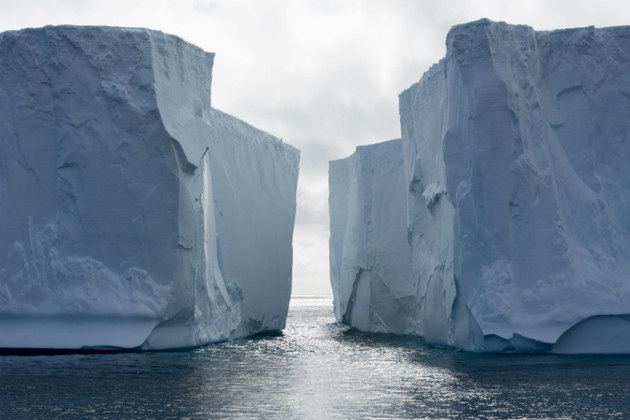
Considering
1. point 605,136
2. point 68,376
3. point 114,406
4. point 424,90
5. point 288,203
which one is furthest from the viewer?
point 288,203

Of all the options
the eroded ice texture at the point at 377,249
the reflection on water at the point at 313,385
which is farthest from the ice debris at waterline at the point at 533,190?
the eroded ice texture at the point at 377,249

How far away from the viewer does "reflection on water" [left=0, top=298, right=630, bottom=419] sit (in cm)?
754

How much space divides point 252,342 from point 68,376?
6542 mm

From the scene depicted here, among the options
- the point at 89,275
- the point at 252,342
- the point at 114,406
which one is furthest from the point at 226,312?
the point at 114,406

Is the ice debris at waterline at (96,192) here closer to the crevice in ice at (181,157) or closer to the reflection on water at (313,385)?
the crevice in ice at (181,157)

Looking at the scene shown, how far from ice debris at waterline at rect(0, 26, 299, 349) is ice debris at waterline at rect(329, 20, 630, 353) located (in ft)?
13.6

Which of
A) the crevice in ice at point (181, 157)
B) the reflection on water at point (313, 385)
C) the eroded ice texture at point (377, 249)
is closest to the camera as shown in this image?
the reflection on water at point (313, 385)

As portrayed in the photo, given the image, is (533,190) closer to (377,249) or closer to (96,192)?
(96,192)

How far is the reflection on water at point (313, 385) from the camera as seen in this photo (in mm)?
7535

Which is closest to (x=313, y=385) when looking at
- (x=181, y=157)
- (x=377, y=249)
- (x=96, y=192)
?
(x=181, y=157)

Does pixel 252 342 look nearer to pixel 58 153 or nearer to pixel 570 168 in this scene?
pixel 58 153

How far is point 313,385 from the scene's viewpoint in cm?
938

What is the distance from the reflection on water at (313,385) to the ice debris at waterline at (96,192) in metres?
0.76

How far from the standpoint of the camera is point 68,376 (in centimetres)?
993
